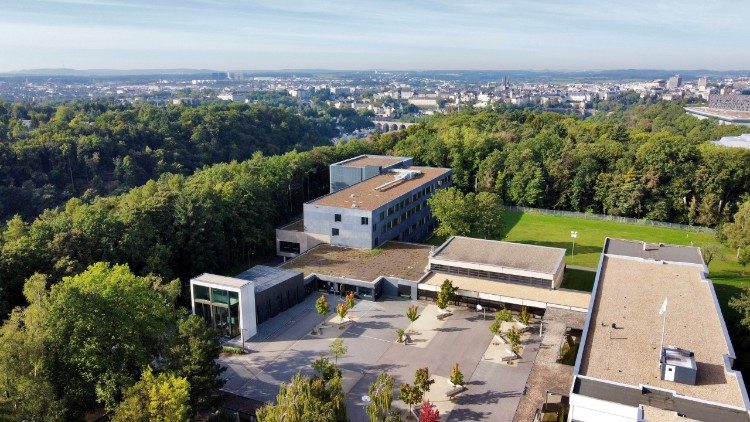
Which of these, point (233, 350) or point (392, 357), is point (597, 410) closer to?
point (392, 357)

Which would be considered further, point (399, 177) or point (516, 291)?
point (399, 177)

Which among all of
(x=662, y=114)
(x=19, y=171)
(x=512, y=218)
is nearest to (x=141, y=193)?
(x=19, y=171)

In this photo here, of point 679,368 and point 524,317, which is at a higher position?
point 679,368

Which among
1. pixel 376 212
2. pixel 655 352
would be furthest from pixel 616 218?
pixel 655 352

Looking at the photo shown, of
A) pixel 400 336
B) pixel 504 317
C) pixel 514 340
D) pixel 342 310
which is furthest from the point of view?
pixel 342 310

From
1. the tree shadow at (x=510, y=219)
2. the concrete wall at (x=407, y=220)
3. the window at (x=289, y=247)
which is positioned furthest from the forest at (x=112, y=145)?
the tree shadow at (x=510, y=219)

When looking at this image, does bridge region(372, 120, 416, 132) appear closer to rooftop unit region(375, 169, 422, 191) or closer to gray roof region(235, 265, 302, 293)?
rooftop unit region(375, 169, 422, 191)

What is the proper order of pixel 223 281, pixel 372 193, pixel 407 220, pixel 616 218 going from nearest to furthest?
1. pixel 223 281
2. pixel 372 193
3. pixel 407 220
4. pixel 616 218
